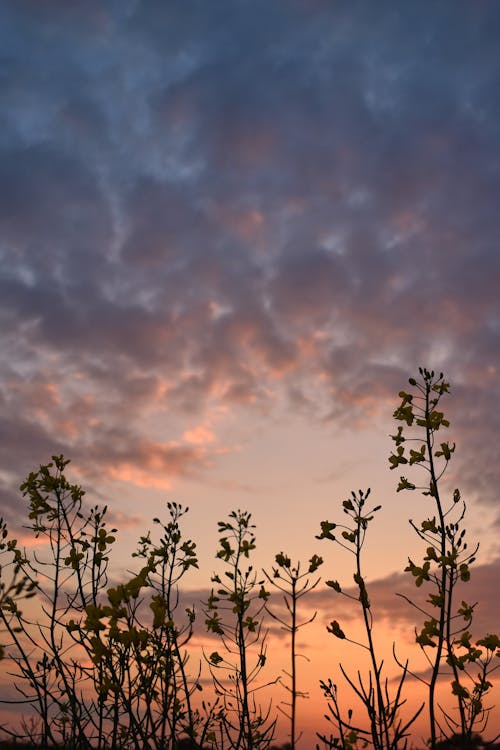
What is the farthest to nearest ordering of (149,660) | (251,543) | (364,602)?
(251,543) < (149,660) < (364,602)

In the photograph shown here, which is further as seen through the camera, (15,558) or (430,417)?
(15,558)

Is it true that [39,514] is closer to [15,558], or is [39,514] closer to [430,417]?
[15,558]

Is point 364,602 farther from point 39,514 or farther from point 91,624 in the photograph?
point 39,514

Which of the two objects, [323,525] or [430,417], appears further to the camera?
[430,417]

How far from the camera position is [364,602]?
17.4 feet

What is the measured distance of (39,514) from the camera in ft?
25.8

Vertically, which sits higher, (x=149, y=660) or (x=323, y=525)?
(x=323, y=525)

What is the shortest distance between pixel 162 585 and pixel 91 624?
128 inches

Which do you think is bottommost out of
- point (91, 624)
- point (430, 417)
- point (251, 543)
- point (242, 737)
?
point (242, 737)

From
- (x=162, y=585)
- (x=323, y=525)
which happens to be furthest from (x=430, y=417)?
(x=162, y=585)

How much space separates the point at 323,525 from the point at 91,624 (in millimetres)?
2812

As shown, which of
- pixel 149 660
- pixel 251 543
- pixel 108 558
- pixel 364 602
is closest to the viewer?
pixel 364 602

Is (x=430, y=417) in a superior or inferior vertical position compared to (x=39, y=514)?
superior

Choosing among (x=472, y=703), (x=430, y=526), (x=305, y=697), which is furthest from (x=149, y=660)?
(x=472, y=703)
